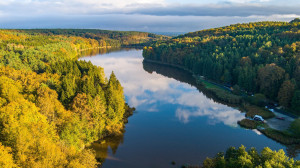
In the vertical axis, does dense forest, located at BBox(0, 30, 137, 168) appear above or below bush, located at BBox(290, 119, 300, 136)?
above

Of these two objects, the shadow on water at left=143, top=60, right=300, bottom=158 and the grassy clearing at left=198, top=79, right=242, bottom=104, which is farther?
the grassy clearing at left=198, top=79, right=242, bottom=104

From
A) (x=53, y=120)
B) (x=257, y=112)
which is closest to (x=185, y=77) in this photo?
(x=257, y=112)

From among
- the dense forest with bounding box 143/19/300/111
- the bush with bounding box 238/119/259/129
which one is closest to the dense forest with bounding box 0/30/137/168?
the bush with bounding box 238/119/259/129

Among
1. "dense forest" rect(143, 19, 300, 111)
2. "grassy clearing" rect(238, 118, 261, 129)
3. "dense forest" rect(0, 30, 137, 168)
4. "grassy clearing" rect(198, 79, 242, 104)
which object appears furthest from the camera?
"grassy clearing" rect(198, 79, 242, 104)

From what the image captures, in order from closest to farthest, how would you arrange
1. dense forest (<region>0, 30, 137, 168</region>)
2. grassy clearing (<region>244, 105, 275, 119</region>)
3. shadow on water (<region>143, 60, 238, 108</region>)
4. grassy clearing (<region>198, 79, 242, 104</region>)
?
dense forest (<region>0, 30, 137, 168</region>)
grassy clearing (<region>244, 105, 275, 119</region>)
grassy clearing (<region>198, 79, 242, 104</region>)
shadow on water (<region>143, 60, 238, 108</region>)

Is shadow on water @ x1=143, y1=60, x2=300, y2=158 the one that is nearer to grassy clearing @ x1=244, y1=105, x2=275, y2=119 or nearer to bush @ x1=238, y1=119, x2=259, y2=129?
grassy clearing @ x1=244, y1=105, x2=275, y2=119

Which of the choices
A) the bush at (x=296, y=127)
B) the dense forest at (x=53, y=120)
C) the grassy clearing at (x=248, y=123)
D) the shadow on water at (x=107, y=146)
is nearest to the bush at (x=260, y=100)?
the grassy clearing at (x=248, y=123)

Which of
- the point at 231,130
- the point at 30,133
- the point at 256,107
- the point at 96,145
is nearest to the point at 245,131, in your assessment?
the point at 231,130

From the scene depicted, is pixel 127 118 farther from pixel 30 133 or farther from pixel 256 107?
pixel 256 107
